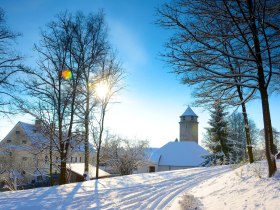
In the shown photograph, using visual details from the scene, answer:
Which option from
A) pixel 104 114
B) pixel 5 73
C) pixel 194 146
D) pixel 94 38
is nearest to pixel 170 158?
pixel 194 146

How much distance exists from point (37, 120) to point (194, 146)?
121 ft

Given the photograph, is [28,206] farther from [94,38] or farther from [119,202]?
[94,38]

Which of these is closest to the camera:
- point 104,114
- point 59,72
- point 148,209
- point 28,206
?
point 28,206

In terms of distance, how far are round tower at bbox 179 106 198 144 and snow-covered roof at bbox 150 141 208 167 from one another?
12229 mm

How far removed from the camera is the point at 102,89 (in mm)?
19359

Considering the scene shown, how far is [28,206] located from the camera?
775 cm

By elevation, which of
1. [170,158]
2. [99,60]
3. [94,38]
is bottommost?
[170,158]

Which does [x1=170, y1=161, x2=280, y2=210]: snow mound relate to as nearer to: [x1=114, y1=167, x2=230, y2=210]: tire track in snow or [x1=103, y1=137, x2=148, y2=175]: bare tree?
[x1=114, y1=167, x2=230, y2=210]: tire track in snow

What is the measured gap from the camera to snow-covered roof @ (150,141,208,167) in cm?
4625

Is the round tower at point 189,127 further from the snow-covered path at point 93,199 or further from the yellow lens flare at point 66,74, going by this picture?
the snow-covered path at point 93,199

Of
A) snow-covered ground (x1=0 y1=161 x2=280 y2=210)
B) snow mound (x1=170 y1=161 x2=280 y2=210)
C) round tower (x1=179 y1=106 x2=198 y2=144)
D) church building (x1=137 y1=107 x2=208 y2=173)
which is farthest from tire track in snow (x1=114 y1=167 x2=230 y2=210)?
round tower (x1=179 y1=106 x2=198 y2=144)

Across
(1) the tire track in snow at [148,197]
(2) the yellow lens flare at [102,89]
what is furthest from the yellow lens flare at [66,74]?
(1) the tire track in snow at [148,197]

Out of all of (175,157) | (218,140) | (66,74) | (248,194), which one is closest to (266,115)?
(248,194)

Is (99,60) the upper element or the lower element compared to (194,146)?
upper
